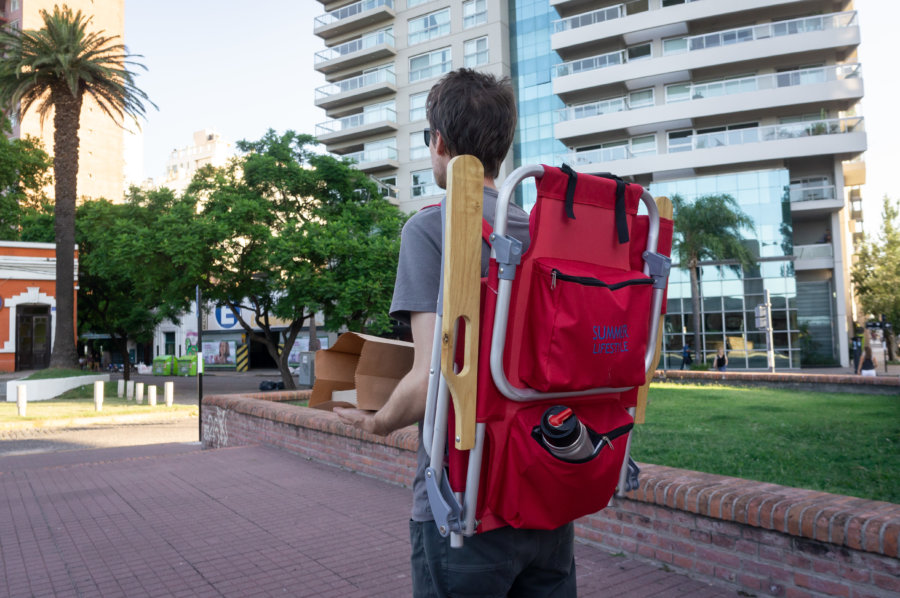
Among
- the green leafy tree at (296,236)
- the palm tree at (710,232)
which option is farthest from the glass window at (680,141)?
the green leafy tree at (296,236)

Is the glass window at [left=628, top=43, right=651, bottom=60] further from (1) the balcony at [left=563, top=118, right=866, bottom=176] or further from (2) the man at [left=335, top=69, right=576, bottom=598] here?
(2) the man at [left=335, top=69, right=576, bottom=598]

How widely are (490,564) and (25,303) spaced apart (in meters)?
39.4

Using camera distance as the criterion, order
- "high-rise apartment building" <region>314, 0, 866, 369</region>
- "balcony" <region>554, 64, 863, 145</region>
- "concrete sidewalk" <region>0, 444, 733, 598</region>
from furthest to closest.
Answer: "high-rise apartment building" <region>314, 0, 866, 369</region> → "balcony" <region>554, 64, 863, 145</region> → "concrete sidewalk" <region>0, 444, 733, 598</region>

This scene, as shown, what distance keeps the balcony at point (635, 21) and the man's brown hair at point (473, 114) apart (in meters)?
39.0

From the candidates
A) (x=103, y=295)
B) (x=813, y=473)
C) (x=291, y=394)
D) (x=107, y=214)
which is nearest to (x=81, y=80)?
(x=107, y=214)

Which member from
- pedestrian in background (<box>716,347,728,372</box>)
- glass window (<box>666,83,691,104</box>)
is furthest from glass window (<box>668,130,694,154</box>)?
pedestrian in background (<box>716,347,728,372</box>)

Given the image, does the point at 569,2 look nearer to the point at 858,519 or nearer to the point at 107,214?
the point at 107,214

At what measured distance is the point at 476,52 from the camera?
43719 millimetres

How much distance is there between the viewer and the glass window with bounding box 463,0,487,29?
1718 inches

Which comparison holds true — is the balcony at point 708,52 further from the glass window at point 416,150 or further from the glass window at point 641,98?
the glass window at point 416,150

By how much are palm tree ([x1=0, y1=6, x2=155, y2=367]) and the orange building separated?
33.7 ft

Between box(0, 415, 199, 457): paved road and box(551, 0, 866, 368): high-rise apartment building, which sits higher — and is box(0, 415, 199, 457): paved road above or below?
below

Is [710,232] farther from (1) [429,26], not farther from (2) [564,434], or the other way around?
(2) [564,434]

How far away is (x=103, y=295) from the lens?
113 feet
